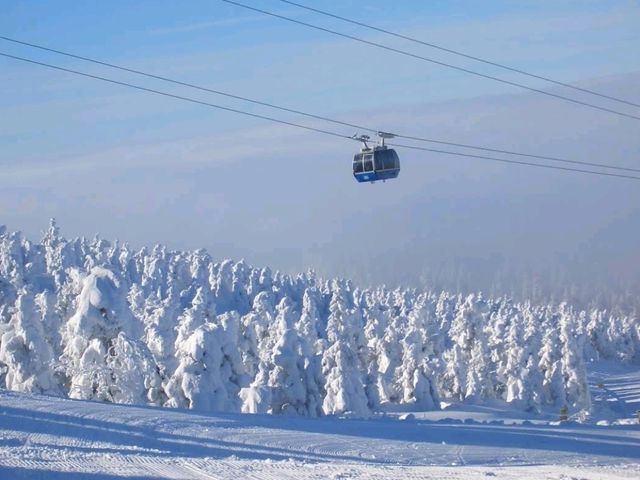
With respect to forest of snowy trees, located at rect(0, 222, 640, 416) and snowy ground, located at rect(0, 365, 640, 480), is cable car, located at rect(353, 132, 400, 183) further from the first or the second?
forest of snowy trees, located at rect(0, 222, 640, 416)

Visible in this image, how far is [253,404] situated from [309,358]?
19.9 ft

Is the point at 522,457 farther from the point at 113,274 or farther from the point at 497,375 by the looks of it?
the point at 497,375

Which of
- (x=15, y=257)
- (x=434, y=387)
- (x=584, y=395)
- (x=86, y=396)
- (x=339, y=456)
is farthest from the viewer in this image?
(x=15, y=257)

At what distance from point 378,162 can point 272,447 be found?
9947 millimetres

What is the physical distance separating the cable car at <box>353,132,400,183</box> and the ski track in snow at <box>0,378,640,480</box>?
703cm

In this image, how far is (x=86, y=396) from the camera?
31.9m

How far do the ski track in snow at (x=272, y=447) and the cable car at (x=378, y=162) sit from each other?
703 cm

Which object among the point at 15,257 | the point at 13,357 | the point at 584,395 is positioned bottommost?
the point at 584,395

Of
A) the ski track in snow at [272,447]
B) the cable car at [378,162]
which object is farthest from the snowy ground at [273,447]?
the cable car at [378,162]

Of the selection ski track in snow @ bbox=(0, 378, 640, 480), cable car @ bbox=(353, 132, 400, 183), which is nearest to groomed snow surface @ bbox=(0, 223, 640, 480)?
ski track in snow @ bbox=(0, 378, 640, 480)

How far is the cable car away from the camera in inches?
1080

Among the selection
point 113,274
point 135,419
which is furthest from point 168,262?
point 135,419

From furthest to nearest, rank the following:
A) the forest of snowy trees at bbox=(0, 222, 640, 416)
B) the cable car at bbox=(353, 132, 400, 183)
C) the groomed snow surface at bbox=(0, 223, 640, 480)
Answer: the forest of snowy trees at bbox=(0, 222, 640, 416)
the cable car at bbox=(353, 132, 400, 183)
the groomed snow surface at bbox=(0, 223, 640, 480)

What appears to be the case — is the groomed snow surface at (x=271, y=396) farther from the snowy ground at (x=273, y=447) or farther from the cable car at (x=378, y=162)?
the cable car at (x=378, y=162)
